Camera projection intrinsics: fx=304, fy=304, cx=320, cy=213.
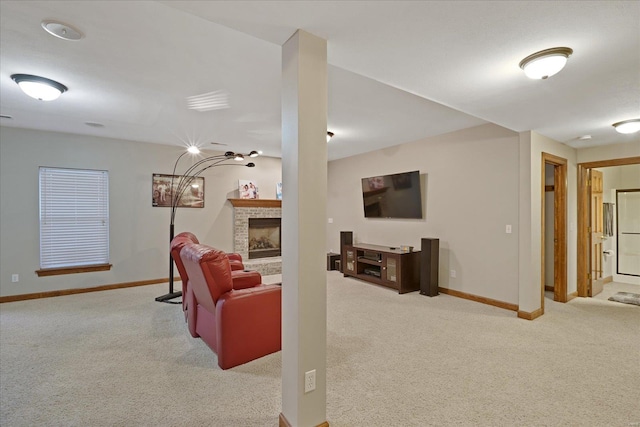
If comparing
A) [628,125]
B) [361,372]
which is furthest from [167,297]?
[628,125]

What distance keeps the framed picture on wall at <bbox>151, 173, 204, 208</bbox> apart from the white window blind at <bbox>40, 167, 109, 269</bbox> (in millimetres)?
739

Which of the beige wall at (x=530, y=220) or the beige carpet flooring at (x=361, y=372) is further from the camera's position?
the beige wall at (x=530, y=220)

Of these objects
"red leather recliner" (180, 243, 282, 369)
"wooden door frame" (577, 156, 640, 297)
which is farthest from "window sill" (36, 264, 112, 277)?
"wooden door frame" (577, 156, 640, 297)

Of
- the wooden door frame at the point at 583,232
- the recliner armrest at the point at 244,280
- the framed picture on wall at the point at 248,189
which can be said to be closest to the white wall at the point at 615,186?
the wooden door frame at the point at 583,232

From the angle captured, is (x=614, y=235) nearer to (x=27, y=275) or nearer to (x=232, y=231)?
(x=232, y=231)

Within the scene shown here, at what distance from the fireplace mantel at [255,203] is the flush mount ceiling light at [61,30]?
14.2 feet

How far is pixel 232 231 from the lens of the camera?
253 inches

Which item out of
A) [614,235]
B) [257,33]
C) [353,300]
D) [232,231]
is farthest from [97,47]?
[614,235]

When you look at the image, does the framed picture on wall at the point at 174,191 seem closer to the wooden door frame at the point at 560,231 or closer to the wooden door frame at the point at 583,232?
the wooden door frame at the point at 560,231

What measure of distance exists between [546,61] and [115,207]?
6035mm

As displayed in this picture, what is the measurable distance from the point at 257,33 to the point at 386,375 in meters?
2.64

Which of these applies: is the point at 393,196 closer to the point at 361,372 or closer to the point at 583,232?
the point at 583,232

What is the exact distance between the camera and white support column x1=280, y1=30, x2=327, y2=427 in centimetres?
174

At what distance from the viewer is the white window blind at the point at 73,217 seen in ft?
15.6
